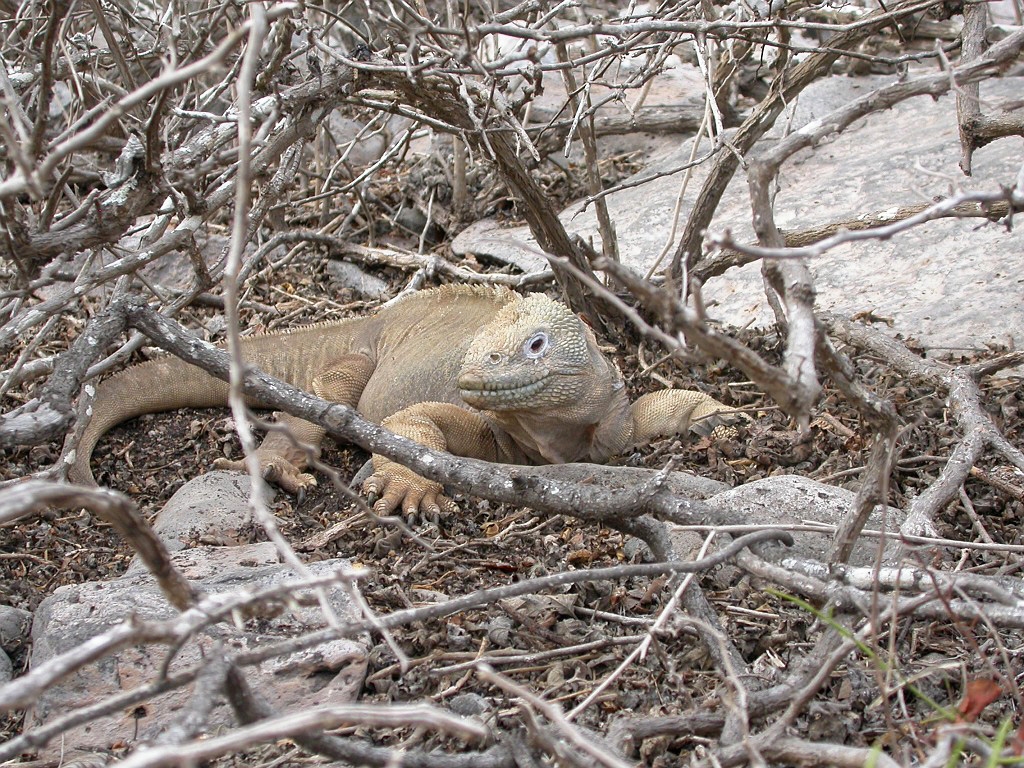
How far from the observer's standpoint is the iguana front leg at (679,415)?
185 inches

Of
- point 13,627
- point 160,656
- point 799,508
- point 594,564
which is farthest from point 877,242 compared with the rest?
point 13,627

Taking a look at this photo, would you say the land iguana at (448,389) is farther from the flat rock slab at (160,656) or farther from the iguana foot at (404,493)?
the flat rock slab at (160,656)

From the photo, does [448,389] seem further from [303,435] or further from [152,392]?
[152,392]

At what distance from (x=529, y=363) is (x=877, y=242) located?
8.75 ft

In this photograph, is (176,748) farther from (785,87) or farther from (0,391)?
(785,87)

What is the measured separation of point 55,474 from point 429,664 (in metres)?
1.66

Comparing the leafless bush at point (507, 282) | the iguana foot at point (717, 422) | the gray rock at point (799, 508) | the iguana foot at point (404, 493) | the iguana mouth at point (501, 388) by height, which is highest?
the leafless bush at point (507, 282)

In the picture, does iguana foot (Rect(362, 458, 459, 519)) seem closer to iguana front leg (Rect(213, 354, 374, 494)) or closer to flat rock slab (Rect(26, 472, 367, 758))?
iguana front leg (Rect(213, 354, 374, 494))

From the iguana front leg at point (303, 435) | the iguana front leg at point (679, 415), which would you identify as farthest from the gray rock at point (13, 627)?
the iguana front leg at point (679, 415)

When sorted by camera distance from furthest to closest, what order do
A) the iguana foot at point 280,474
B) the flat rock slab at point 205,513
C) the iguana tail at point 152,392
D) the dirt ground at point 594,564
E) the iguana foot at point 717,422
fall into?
1. the iguana tail at point 152,392
2. the iguana foot at point 280,474
3. the iguana foot at point 717,422
4. the flat rock slab at point 205,513
5. the dirt ground at point 594,564

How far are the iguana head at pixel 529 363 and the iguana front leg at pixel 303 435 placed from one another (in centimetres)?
72

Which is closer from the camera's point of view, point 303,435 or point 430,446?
point 430,446

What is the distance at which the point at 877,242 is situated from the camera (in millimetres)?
6004

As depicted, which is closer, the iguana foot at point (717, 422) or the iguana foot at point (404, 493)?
the iguana foot at point (404, 493)
